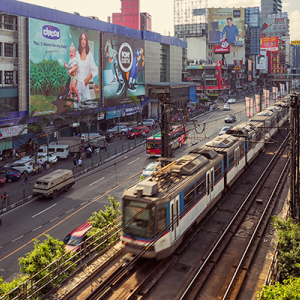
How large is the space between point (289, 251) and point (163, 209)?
567 cm

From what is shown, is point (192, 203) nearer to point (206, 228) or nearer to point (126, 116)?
point (206, 228)

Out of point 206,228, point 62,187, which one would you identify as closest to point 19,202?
point 62,187

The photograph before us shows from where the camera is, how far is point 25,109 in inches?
1866

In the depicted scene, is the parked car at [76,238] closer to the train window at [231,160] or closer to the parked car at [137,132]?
the train window at [231,160]

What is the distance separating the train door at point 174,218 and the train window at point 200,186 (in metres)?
3.07

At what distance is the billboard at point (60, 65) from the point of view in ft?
158

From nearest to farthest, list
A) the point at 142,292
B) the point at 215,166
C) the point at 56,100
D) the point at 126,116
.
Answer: the point at 142,292 → the point at 215,166 → the point at 56,100 → the point at 126,116

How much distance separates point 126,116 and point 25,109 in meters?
28.7

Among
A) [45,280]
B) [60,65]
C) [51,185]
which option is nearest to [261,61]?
[60,65]

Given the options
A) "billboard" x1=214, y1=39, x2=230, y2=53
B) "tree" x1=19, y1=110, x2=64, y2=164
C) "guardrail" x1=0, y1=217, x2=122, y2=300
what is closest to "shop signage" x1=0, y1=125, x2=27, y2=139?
"tree" x1=19, y1=110, x2=64, y2=164

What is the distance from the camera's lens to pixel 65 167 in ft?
139

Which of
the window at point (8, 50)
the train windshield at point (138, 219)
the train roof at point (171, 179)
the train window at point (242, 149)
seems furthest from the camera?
the window at point (8, 50)

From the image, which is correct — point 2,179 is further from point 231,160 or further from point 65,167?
point 231,160

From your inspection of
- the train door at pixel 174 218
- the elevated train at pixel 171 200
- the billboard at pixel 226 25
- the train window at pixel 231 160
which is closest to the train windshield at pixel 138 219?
the elevated train at pixel 171 200
